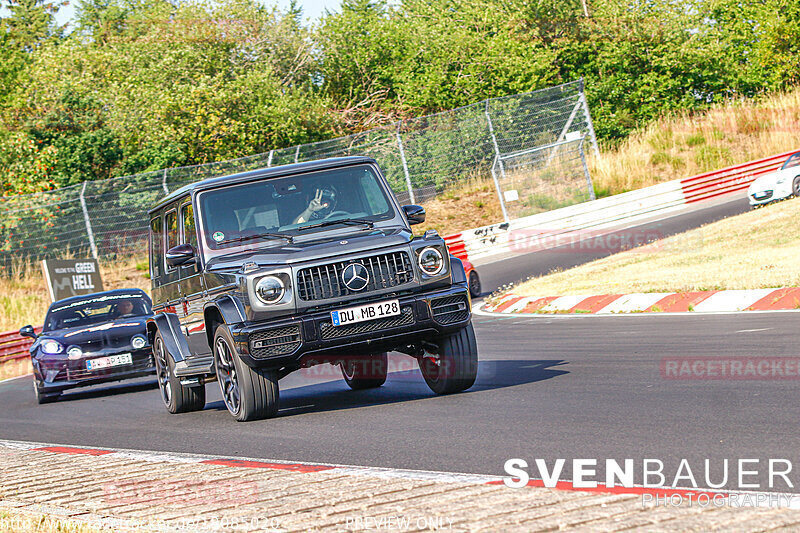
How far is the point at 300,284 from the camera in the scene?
25.1ft

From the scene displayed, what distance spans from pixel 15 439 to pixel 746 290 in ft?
29.7

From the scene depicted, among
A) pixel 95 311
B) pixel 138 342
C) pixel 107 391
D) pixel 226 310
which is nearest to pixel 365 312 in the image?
pixel 226 310

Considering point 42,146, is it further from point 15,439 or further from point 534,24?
point 15,439

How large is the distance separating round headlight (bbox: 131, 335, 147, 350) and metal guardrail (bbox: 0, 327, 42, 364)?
1009 cm

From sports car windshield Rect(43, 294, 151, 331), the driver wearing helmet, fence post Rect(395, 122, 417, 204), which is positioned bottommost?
sports car windshield Rect(43, 294, 151, 331)

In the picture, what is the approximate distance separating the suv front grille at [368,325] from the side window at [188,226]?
73.5 inches

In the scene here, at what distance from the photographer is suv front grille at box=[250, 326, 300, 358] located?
7531 millimetres

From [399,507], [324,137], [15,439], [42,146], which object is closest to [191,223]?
[15,439]

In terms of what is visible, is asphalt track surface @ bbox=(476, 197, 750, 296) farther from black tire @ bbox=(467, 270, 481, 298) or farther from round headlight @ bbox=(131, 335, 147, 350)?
round headlight @ bbox=(131, 335, 147, 350)

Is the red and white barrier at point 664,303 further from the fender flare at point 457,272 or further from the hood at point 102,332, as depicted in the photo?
the hood at point 102,332

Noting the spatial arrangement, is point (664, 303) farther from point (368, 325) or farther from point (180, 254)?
point (180, 254)

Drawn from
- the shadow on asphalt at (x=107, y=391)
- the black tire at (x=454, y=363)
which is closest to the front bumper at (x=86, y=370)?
the shadow on asphalt at (x=107, y=391)

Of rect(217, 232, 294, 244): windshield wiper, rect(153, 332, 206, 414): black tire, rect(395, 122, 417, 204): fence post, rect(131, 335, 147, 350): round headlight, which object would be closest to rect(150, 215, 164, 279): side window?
rect(153, 332, 206, 414): black tire

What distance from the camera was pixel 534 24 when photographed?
48.2m
